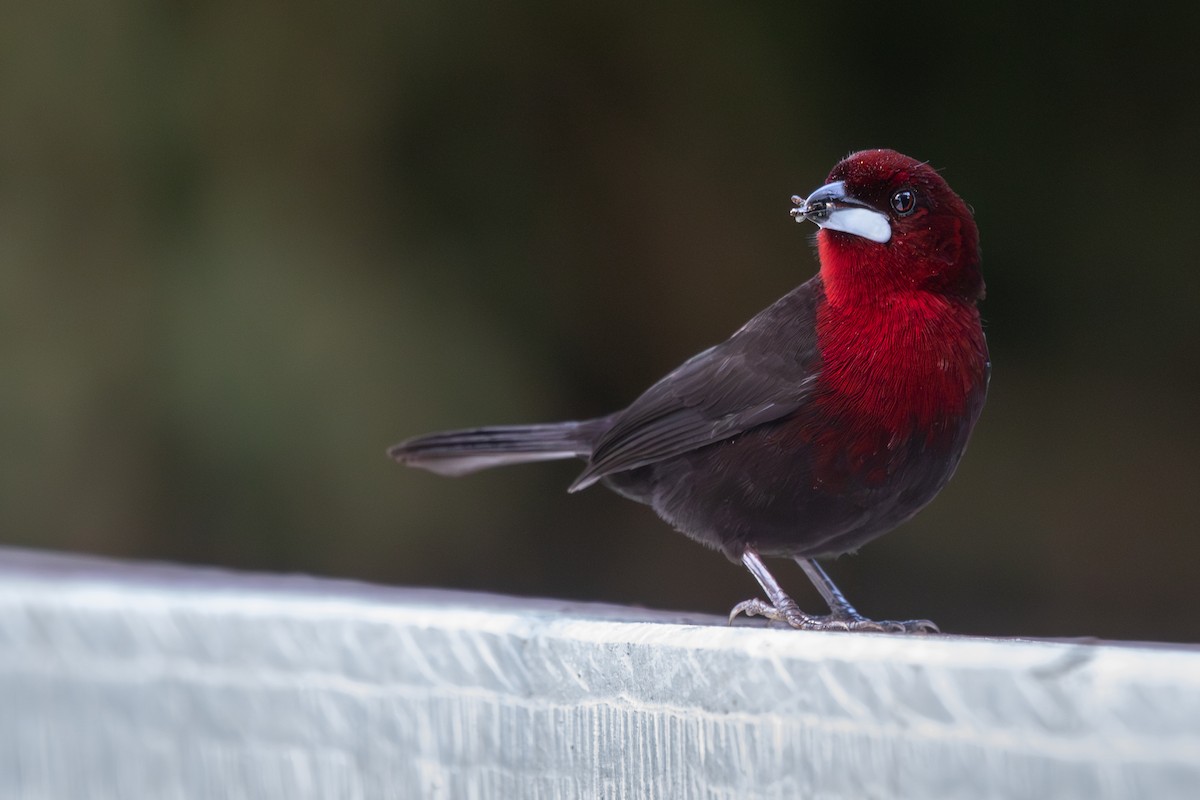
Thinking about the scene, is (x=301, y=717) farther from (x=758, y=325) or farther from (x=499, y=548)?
(x=499, y=548)

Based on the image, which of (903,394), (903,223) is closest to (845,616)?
(903,394)

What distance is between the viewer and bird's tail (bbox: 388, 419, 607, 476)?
1805mm

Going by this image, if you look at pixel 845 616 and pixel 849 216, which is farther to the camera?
pixel 845 616

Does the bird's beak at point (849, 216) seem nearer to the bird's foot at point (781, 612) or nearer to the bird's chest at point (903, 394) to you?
the bird's chest at point (903, 394)

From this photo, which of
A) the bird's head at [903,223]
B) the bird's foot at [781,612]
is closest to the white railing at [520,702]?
the bird's foot at [781,612]

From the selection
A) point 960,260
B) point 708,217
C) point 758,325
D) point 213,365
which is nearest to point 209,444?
point 213,365

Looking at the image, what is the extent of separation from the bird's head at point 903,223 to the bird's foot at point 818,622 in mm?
334

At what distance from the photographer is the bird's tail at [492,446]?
71.1 inches

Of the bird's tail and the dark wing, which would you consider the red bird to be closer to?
the dark wing

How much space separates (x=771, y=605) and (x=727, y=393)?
0.88 feet

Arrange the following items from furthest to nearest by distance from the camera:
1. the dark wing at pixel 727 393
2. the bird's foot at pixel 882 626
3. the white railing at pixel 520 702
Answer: the dark wing at pixel 727 393, the bird's foot at pixel 882 626, the white railing at pixel 520 702

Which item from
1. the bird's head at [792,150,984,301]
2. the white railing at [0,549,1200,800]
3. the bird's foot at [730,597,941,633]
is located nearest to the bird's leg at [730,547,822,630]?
the bird's foot at [730,597,941,633]

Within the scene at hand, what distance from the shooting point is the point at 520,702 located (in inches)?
45.7

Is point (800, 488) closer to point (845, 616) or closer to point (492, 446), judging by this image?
point (845, 616)
